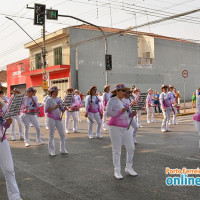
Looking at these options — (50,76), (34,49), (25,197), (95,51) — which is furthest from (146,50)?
(25,197)

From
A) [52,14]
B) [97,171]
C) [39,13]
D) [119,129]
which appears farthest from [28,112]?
[52,14]

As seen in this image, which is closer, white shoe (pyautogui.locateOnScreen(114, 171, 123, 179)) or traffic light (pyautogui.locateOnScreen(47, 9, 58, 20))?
white shoe (pyautogui.locateOnScreen(114, 171, 123, 179))

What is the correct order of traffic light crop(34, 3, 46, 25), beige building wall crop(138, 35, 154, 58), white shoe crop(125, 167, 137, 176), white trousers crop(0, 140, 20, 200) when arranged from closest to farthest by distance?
white trousers crop(0, 140, 20, 200), white shoe crop(125, 167, 137, 176), traffic light crop(34, 3, 46, 25), beige building wall crop(138, 35, 154, 58)

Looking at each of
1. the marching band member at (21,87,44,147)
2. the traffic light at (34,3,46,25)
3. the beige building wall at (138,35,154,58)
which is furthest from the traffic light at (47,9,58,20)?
the beige building wall at (138,35,154,58)

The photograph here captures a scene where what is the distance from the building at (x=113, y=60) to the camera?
96.0 ft

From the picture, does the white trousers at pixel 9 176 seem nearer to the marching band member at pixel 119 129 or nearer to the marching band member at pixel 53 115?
the marching band member at pixel 119 129

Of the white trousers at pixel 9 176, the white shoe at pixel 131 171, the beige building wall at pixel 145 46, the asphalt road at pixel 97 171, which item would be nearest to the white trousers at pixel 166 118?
the asphalt road at pixel 97 171

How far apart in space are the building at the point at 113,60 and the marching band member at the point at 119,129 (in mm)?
21045

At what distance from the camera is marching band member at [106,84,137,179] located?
216 inches

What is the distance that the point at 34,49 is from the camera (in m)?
36.5

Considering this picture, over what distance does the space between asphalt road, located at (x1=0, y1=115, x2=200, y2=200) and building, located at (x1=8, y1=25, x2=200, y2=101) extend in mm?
18756

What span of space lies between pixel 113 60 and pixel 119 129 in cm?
2651

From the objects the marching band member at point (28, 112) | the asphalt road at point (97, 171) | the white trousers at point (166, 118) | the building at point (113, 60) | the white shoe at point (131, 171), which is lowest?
the asphalt road at point (97, 171)

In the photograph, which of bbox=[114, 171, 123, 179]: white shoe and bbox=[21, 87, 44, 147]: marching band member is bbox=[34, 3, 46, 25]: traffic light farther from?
bbox=[114, 171, 123, 179]: white shoe
